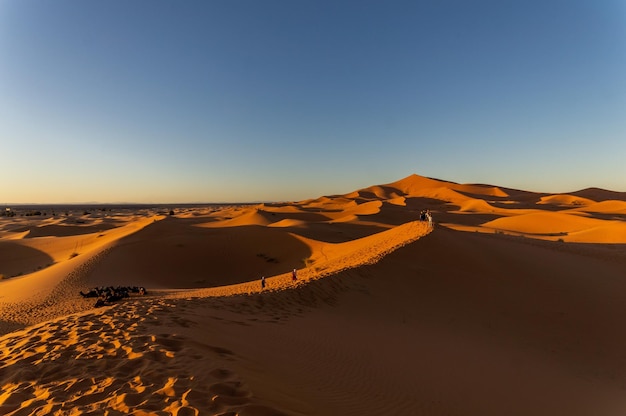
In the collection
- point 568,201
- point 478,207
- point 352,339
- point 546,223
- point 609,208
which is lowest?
point 352,339

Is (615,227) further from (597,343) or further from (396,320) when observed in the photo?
(396,320)

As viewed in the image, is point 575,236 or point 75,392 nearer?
point 75,392

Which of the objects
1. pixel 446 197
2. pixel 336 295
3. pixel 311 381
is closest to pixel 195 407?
pixel 311 381

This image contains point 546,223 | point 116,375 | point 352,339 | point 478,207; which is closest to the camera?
point 116,375

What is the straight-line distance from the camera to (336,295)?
10.7 metres

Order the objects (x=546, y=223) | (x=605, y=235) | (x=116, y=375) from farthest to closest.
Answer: (x=546, y=223)
(x=605, y=235)
(x=116, y=375)

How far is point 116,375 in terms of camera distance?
436 centimetres

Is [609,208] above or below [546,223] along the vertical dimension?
above

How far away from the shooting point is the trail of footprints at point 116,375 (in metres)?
3.65

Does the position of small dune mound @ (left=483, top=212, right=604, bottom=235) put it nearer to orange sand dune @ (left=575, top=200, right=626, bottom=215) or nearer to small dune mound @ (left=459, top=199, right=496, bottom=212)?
orange sand dune @ (left=575, top=200, right=626, bottom=215)

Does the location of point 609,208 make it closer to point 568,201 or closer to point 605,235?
point 568,201

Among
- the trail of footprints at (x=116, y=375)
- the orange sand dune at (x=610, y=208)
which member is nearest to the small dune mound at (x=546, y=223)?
the orange sand dune at (x=610, y=208)

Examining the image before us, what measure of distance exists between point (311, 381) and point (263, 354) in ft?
3.43

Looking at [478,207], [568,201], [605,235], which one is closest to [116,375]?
[605,235]
